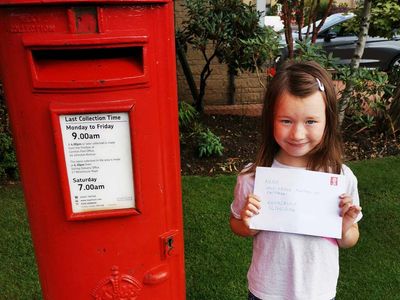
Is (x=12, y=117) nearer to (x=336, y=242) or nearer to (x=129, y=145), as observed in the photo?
(x=129, y=145)

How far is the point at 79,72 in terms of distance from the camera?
135 cm

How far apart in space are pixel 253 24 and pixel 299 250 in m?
4.06

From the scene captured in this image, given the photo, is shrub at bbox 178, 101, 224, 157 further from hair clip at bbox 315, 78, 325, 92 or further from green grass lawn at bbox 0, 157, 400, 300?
hair clip at bbox 315, 78, 325, 92

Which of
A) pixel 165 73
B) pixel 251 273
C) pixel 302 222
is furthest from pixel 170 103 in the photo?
pixel 251 273

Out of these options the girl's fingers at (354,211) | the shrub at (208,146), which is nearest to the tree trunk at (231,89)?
the shrub at (208,146)

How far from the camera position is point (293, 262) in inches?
62.6

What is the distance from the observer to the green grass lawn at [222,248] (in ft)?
9.43

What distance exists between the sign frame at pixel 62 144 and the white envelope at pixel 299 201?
43 cm

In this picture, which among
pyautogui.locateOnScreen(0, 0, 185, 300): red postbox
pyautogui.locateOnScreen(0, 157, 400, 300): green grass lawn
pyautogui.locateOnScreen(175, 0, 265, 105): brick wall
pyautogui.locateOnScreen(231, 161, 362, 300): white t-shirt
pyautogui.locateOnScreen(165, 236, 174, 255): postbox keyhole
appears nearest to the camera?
pyautogui.locateOnScreen(0, 0, 185, 300): red postbox

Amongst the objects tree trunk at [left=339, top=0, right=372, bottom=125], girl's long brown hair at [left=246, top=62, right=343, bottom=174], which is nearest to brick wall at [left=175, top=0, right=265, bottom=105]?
tree trunk at [left=339, top=0, right=372, bottom=125]

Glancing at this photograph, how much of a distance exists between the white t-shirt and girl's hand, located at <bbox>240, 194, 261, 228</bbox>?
9cm

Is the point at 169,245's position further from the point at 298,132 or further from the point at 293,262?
the point at 298,132

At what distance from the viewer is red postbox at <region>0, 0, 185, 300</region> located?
1.32 metres

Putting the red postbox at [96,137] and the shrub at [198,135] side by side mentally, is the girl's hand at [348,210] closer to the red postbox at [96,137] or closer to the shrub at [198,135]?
the red postbox at [96,137]
